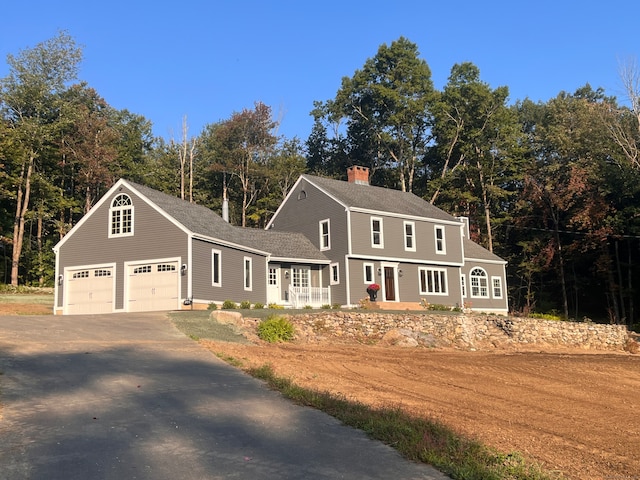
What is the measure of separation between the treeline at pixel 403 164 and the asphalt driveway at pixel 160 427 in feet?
104

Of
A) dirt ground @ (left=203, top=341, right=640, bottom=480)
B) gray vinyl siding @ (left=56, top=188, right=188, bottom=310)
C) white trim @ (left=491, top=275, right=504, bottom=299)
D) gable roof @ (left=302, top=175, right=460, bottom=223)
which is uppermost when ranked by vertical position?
gable roof @ (left=302, top=175, right=460, bottom=223)

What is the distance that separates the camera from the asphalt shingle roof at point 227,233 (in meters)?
27.3

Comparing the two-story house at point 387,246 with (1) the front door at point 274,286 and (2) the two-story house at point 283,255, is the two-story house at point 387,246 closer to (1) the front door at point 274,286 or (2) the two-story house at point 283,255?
(2) the two-story house at point 283,255

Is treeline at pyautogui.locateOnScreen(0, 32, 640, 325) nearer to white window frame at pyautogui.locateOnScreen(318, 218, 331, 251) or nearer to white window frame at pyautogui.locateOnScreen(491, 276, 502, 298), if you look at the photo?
white window frame at pyautogui.locateOnScreen(491, 276, 502, 298)

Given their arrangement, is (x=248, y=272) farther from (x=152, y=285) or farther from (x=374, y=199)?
(x=374, y=199)

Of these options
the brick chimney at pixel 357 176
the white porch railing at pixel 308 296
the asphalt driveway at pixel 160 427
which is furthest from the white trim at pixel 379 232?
the asphalt driveway at pixel 160 427

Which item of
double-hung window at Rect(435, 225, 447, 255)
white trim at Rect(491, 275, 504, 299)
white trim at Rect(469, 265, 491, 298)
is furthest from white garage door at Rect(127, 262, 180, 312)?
white trim at Rect(491, 275, 504, 299)

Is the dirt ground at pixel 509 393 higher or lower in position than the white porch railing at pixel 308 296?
lower

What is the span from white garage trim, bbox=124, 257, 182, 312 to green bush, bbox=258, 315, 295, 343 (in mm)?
6310

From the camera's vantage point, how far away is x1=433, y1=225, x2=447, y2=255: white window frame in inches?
1419

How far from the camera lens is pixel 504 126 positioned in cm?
5100

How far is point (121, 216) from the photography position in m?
27.4

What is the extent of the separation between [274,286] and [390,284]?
21.6ft

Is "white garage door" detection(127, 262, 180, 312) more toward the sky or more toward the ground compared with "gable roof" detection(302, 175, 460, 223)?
more toward the ground
